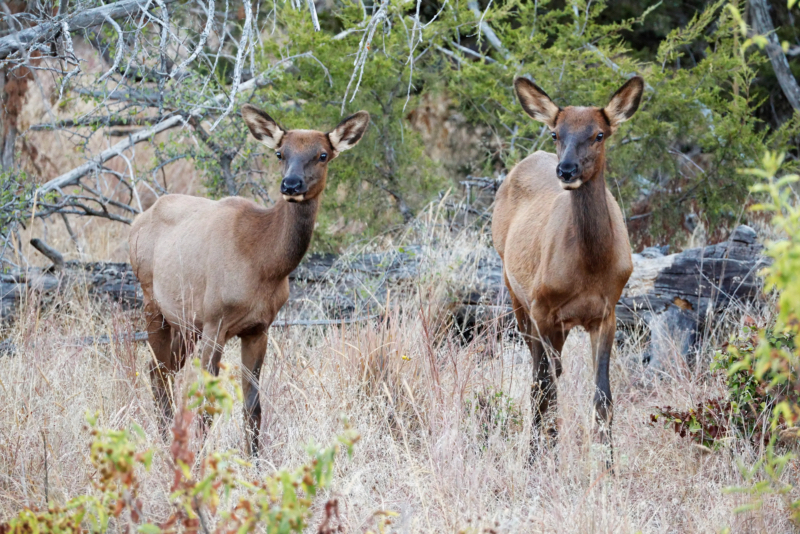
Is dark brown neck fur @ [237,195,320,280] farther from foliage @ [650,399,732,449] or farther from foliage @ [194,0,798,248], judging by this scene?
foliage @ [194,0,798,248]

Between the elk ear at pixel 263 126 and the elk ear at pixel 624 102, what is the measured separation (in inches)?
89.9

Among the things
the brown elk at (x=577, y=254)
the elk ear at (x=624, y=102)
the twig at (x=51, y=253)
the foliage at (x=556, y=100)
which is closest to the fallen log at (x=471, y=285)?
the twig at (x=51, y=253)

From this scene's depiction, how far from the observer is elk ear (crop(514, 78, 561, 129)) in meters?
5.69

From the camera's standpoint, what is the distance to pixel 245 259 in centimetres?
551

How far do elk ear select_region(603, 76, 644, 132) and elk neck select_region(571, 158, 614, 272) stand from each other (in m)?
0.45

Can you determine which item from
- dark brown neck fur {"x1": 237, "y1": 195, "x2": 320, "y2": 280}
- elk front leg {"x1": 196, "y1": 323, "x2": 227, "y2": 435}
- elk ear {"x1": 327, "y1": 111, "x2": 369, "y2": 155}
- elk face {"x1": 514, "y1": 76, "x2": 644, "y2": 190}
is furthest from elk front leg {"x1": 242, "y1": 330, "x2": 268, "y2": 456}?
elk face {"x1": 514, "y1": 76, "x2": 644, "y2": 190}

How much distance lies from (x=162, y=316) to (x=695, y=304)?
438 cm

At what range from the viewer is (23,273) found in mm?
7410

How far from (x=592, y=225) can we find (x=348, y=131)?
1.94m

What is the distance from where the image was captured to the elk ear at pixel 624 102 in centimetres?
539

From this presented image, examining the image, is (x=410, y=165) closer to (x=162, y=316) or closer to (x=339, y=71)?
(x=339, y=71)

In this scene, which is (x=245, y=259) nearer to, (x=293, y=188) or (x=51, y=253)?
(x=293, y=188)

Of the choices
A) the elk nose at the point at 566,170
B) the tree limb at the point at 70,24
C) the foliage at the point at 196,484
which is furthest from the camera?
the elk nose at the point at 566,170

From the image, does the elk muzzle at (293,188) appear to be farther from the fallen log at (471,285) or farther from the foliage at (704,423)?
the foliage at (704,423)
